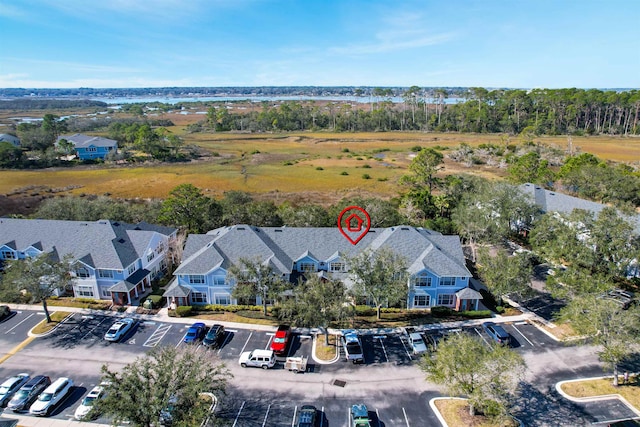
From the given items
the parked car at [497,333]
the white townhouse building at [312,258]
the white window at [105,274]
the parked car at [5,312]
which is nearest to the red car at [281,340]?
the white townhouse building at [312,258]

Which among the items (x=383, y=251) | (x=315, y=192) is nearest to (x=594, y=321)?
(x=383, y=251)

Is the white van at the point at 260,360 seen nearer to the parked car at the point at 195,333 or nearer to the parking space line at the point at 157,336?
the parked car at the point at 195,333

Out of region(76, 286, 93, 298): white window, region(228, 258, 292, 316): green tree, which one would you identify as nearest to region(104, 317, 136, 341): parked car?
region(76, 286, 93, 298): white window

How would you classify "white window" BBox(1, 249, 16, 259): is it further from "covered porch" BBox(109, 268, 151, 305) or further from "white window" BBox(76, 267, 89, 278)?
"covered porch" BBox(109, 268, 151, 305)

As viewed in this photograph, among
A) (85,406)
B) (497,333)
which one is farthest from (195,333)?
(497,333)

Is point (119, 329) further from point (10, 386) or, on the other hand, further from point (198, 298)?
point (10, 386)

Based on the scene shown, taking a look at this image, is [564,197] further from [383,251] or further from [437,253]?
[383,251]
